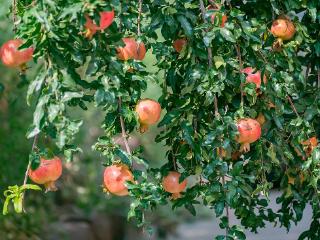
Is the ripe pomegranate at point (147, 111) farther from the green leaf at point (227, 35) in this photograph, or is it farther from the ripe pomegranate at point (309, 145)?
the ripe pomegranate at point (309, 145)

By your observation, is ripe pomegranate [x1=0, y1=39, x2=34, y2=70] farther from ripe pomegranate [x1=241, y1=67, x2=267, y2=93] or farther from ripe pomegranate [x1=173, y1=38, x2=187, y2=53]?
ripe pomegranate [x1=241, y1=67, x2=267, y2=93]

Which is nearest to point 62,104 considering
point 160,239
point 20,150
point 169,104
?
point 169,104

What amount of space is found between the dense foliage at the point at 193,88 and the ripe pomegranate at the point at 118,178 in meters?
0.02

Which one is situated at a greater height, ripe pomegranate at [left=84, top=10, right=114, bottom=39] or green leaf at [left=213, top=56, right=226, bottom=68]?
ripe pomegranate at [left=84, top=10, right=114, bottom=39]

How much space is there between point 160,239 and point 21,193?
4.00 m

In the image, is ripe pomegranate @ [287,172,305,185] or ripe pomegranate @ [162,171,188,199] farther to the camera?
ripe pomegranate @ [287,172,305,185]

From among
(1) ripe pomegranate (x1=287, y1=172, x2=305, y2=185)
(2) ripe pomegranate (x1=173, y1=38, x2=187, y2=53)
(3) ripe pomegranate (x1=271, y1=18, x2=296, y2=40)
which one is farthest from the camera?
(1) ripe pomegranate (x1=287, y1=172, x2=305, y2=185)

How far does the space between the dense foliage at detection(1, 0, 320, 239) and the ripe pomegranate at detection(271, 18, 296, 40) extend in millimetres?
20

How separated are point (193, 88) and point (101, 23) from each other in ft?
1.11

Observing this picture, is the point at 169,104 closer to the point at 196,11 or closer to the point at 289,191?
the point at 196,11

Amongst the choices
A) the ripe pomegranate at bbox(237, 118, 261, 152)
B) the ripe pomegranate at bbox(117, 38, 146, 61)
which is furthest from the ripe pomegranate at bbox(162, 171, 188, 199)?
the ripe pomegranate at bbox(117, 38, 146, 61)

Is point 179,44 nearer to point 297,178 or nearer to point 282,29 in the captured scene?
point 282,29

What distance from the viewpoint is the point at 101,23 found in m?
1.18

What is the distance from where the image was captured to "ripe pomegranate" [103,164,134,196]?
1.32 metres
